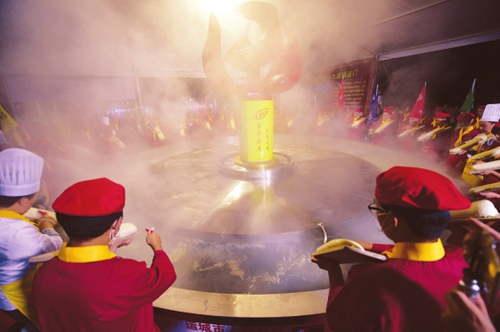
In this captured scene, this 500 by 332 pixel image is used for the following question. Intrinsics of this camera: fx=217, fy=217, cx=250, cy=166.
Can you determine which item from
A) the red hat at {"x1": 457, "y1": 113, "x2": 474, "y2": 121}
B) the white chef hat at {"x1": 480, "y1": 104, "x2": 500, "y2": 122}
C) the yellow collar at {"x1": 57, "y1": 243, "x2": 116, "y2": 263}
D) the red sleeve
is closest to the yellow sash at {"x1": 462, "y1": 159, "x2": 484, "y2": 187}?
the white chef hat at {"x1": 480, "y1": 104, "x2": 500, "y2": 122}

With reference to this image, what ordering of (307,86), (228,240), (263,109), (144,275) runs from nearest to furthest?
1. (144,275)
2. (228,240)
3. (263,109)
4. (307,86)

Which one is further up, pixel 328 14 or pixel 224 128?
pixel 328 14

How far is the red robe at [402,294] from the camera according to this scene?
88 centimetres

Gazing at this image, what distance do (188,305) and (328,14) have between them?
20.0ft

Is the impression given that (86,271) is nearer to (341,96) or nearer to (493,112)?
(493,112)

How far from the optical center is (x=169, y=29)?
438 centimetres

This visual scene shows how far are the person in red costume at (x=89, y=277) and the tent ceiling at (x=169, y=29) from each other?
361 cm

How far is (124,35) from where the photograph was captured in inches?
170

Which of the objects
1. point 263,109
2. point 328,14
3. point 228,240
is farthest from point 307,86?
point 228,240

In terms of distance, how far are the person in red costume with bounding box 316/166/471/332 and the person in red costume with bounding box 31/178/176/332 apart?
1.03m

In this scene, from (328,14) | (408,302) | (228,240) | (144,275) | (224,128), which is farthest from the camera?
(224,128)

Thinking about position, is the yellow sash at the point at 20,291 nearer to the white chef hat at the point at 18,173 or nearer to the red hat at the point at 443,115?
the white chef hat at the point at 18,173

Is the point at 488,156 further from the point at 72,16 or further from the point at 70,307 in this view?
the point at 72,16

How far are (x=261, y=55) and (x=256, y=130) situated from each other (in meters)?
1.14
